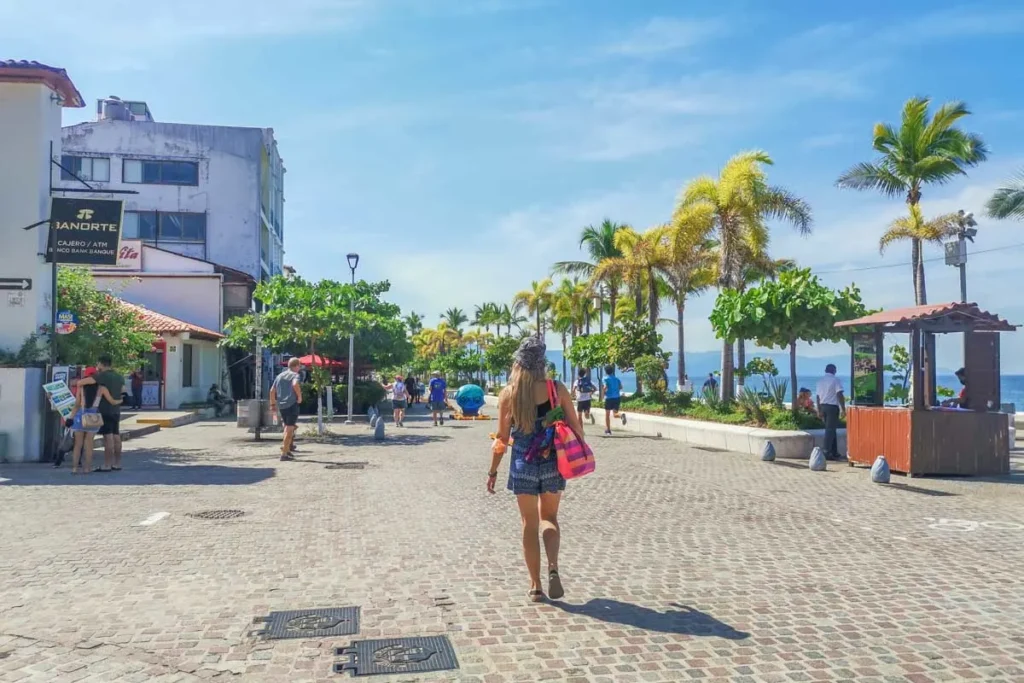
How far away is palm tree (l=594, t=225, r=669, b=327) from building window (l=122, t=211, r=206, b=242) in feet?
71.1

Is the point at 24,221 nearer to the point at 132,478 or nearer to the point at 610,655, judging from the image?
the point at 132,478

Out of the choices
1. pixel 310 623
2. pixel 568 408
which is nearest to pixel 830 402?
pixel 568 408

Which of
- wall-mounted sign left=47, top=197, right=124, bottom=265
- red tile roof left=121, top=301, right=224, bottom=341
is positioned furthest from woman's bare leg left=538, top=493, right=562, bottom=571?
red tile roof left=121, top=301, right=224, bottom=341

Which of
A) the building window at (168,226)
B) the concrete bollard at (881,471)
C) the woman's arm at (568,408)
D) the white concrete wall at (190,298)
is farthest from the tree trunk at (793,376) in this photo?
the building window at (168,226)

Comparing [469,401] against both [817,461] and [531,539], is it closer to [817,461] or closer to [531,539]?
[817,461]

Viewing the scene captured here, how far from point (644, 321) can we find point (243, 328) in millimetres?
13923

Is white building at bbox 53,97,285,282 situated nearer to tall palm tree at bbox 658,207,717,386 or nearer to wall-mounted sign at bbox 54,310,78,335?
tall palm tree at bbox 658,207,717,386

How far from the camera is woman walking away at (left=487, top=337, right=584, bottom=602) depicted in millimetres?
5957

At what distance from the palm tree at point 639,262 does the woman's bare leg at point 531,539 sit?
24.6m

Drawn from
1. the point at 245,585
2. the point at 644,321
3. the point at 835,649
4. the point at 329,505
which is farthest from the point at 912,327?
the point at 644,321

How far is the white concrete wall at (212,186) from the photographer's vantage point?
4362cm

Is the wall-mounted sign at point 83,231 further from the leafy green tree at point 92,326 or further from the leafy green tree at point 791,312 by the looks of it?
the leafy green tree at point 791,312

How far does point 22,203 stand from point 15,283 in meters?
1.36

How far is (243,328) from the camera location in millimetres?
22047
